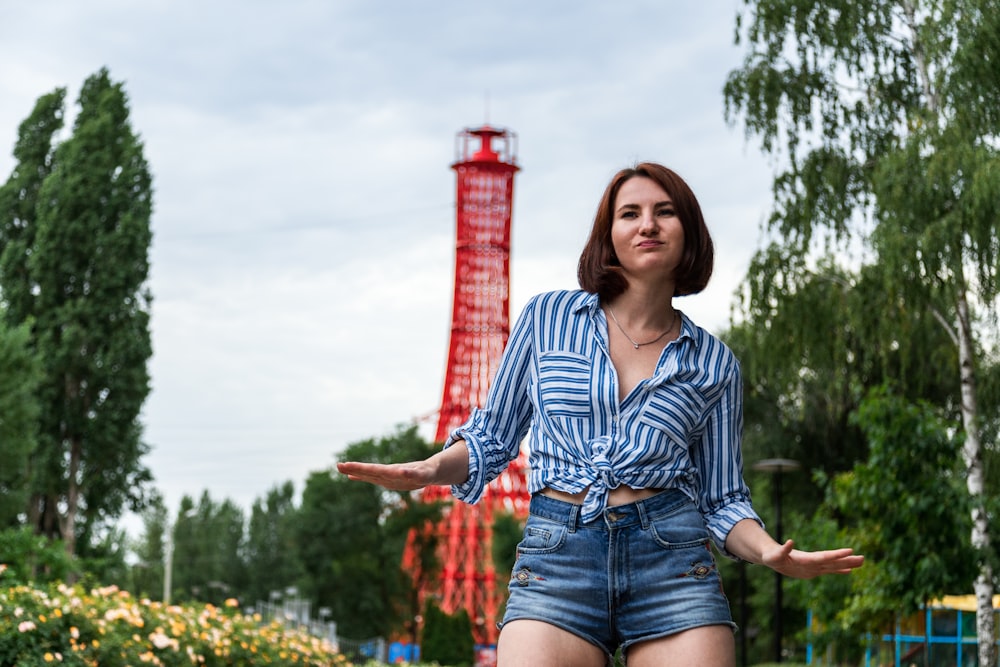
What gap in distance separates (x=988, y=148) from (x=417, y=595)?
3568cm

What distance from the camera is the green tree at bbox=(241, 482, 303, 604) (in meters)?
71.6

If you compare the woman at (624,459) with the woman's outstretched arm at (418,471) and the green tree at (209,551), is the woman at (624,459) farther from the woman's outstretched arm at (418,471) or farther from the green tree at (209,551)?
the green tree at (209,551)

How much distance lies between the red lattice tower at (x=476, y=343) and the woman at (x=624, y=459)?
39.7 m

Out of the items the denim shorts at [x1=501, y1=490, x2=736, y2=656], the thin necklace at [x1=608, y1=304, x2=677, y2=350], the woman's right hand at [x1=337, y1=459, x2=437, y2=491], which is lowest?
the denim shorts at [x1=501, y1=490, x2=736, y2=656]

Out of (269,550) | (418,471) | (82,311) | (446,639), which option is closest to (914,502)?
(418,471)

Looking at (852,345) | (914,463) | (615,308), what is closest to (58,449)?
(852,345)

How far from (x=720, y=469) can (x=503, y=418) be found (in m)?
0.46

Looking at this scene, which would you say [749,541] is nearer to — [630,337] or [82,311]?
[630,337]

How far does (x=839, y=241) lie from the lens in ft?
59.2

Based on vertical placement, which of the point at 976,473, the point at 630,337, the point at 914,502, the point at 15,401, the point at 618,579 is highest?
the point at 15,401

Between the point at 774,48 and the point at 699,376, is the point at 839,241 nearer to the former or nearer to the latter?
the point at 774,48

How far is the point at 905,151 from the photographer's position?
1608 cm

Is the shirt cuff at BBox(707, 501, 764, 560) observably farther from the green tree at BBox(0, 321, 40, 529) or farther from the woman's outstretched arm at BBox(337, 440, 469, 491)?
the green tree at BBox(0, 321, 40, 529)

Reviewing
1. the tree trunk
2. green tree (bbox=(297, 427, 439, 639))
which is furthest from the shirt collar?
green tree (bbox=(297, 427, 439, 639))
